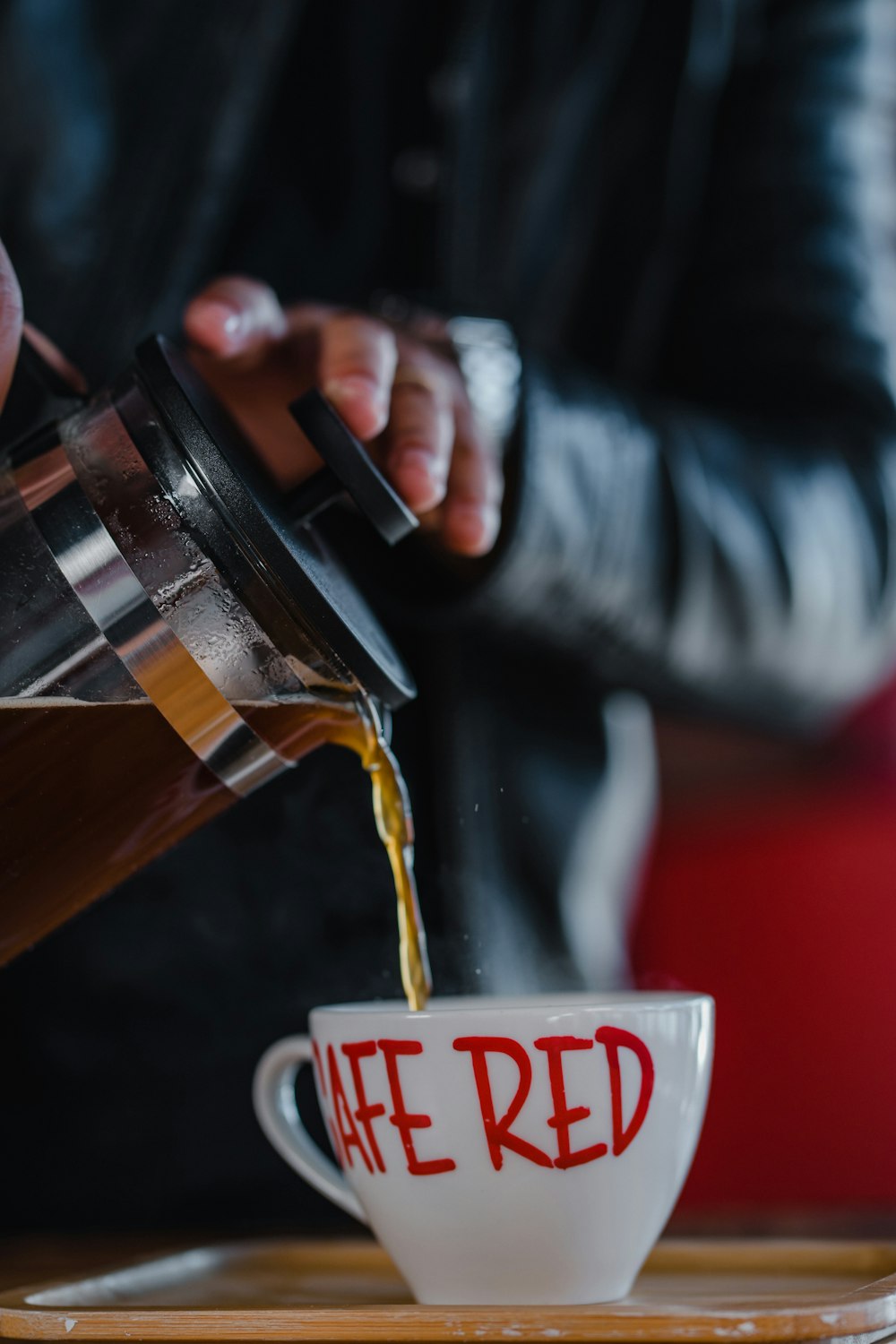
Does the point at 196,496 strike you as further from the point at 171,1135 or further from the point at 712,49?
the point at 712,49

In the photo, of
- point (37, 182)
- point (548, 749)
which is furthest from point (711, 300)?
point (37, 182)

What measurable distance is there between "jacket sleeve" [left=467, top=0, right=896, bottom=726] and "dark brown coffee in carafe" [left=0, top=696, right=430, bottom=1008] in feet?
1.13

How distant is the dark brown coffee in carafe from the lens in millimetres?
469

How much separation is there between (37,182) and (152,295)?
102 millimetres

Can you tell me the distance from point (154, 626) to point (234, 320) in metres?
0.29

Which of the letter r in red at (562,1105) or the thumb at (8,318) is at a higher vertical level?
the thumb at (8,318)

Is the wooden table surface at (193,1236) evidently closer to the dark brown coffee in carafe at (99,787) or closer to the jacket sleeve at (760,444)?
the dark brown coffee in carafe at (99,787)

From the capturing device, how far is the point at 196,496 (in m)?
0.46

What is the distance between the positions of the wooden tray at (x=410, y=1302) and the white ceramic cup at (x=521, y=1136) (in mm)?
27

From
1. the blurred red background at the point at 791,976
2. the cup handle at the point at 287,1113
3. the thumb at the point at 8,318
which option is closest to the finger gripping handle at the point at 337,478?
the thumb at the point at 8,318

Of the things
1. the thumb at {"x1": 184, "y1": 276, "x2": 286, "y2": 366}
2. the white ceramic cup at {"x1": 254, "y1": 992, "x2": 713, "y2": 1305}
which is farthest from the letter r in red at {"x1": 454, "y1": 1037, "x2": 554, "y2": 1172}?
the thumb at {"x1": 184, "y1": 276, "x2": 286, "y2": 366}

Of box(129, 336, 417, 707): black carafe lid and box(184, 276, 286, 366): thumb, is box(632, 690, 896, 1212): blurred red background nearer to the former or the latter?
box(184, 276, 286, 366): thumb

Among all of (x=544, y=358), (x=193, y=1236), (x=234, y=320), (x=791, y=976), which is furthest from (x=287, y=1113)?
(x=791, y=976)

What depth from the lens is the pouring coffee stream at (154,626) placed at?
0.46 metres
